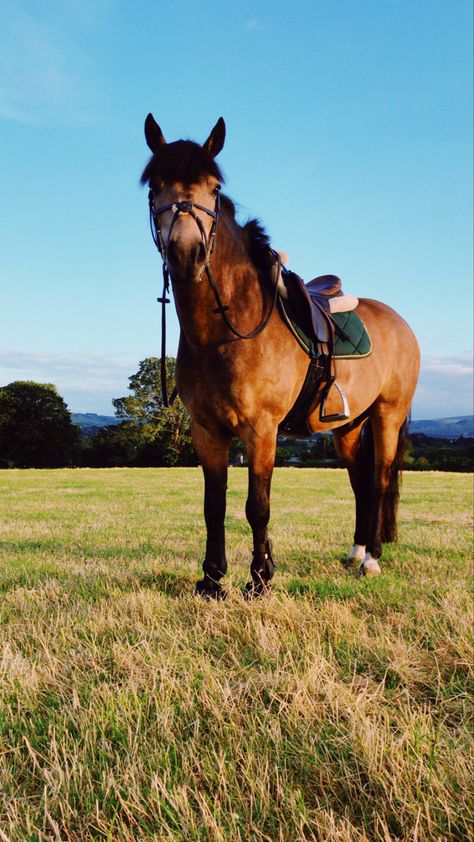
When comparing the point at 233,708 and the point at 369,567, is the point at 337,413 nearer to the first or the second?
the point at 369,567

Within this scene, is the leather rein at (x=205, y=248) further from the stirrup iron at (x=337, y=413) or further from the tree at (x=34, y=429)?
the tree at (x=34, y=429)

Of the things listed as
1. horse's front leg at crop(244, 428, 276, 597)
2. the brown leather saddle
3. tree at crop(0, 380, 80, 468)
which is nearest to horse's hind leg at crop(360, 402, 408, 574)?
the brown leather saddle

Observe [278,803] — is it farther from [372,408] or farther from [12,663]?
[372,408]

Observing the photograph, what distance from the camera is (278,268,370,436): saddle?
4.57 metres

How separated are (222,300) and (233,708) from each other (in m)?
2.84

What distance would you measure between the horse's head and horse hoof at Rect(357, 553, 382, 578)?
3599 millimetres

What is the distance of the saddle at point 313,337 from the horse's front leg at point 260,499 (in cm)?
91

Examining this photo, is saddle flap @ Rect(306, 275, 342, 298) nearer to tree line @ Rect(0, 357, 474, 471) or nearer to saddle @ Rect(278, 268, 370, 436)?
saddle @ Rect(278, 268, 370, 436)

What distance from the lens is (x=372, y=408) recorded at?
6.39 m

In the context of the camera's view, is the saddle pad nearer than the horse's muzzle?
No

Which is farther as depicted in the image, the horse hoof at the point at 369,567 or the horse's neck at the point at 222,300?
the horse hoof at the point at 369,567

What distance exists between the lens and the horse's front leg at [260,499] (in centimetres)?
406

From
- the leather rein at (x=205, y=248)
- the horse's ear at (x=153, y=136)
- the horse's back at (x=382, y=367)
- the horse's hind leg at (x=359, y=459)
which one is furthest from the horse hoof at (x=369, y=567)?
the horse's ear at (x=153, y=136)

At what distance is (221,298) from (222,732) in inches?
116
